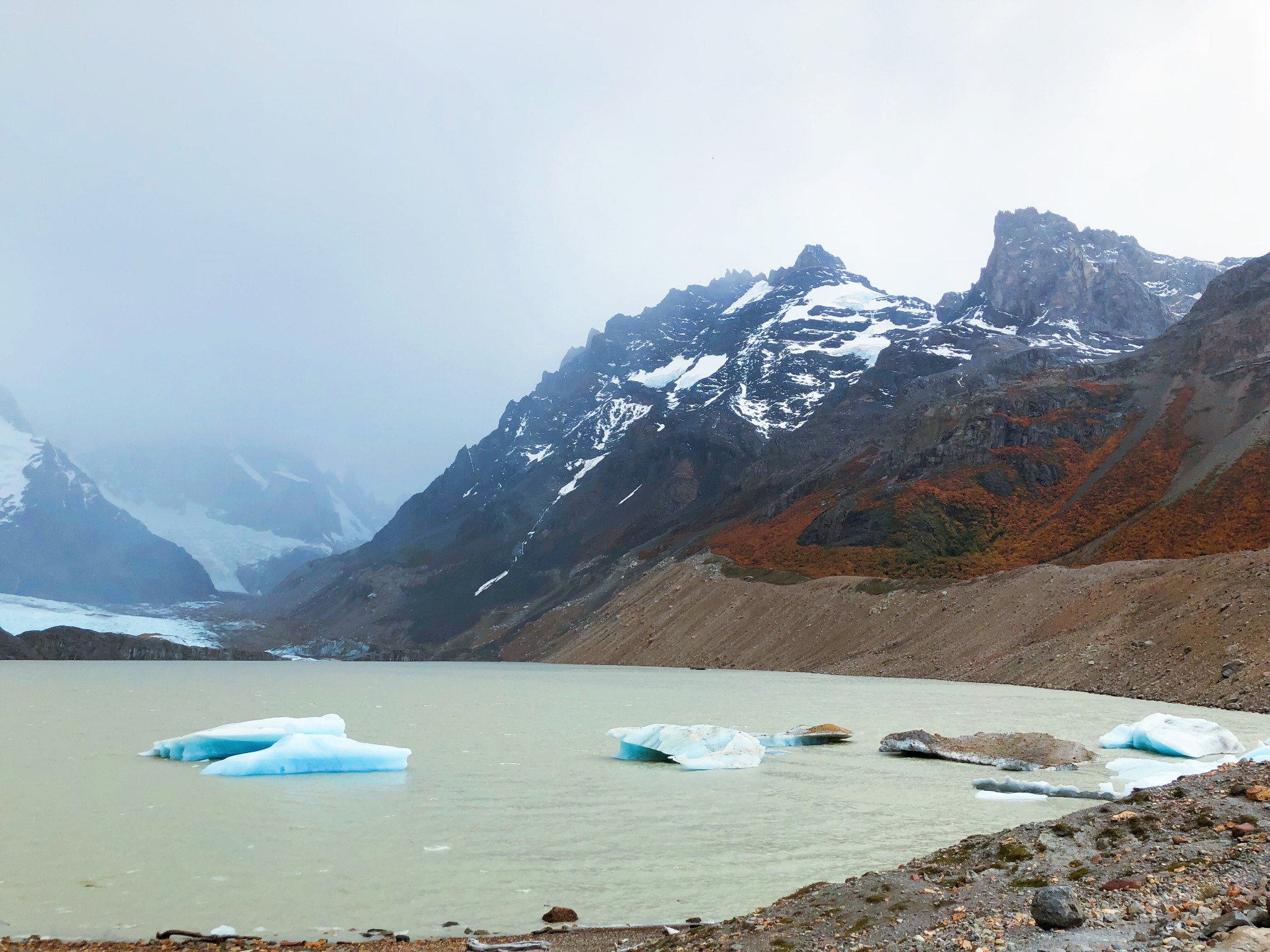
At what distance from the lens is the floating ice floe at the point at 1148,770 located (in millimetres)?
19609

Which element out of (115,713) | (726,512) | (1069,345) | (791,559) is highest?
(1069,345)

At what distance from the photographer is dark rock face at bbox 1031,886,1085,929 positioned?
8016 mm

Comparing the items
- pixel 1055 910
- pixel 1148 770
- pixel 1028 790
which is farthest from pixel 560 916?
pixel 1148 770

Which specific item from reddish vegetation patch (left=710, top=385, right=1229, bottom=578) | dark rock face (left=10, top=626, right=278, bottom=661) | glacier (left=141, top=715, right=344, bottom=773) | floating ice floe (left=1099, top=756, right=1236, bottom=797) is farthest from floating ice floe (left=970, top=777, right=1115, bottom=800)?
dark rock face (left=10, top=626, right=278, bottom=661)

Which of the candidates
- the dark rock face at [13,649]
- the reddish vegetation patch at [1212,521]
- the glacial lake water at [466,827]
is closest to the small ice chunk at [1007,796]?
the glacial lake water at [466,827]

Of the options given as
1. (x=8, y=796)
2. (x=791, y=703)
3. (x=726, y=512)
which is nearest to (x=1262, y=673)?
(x=791, y=703)

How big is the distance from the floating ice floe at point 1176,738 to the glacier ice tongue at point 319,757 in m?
21.9

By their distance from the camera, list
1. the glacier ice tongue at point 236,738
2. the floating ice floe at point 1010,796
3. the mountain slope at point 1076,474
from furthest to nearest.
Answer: the mountain slope at point 1076,474
the glacier ice tongue at point 236,738
the floating ice floe at point 1010,796

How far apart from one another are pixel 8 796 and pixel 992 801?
888 inches

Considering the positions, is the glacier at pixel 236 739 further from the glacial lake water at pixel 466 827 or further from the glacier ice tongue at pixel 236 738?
the glacial lake water at pixel 466 827

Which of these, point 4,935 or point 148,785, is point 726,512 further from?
point 4,935

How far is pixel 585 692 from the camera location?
64.9 metres

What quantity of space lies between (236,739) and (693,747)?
45.2 ft

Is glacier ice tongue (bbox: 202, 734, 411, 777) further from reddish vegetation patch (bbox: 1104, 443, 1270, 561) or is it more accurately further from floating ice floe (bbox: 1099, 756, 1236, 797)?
reddish vegetation patch (bbox: 1104, 443, 1270, 561)
